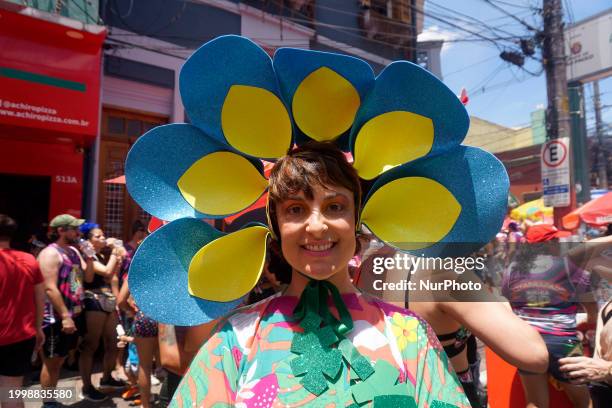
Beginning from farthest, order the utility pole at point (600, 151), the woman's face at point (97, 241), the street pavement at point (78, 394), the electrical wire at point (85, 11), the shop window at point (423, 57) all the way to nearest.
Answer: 1. the utility pole at point (600, 151)
2. the shop window at point (423, 57)
3. the electrical wire at point (85, 11)
4. the woman's face at point (97, 241)
5. the street pavement at point (78, 394)

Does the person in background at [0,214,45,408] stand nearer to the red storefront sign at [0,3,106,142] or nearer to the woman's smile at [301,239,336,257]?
the red storefront sign at [0,3,106,142]

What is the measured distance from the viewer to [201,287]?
1.31 metres

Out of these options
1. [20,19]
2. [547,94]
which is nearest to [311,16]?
[547,94]

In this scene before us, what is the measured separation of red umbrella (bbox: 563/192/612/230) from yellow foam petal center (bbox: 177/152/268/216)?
2.99 metres

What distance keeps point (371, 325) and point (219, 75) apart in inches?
31.2

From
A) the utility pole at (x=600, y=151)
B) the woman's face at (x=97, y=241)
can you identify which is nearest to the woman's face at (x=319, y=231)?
the woman's face at (x=97, y=241)

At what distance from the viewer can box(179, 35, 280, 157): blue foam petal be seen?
1.26 metres

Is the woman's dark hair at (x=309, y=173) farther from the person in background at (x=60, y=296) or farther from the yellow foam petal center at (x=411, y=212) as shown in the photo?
the person in background at (x=60, y=296)

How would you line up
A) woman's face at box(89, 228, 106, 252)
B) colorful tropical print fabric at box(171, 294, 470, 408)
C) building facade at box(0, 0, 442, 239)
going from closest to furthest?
colorful tropical print fabric at box(171, 294, 470, 408)
woman's face at box(89, 228, 106, 252)
building facade at box(0, 0, 442, 239)

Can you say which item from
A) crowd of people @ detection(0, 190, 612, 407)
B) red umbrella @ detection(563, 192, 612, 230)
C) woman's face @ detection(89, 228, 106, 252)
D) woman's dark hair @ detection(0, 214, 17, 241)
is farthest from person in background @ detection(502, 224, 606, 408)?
woman's face @ detection(89, 228, 106, 252)

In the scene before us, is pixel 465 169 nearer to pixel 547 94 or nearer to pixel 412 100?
pixel 412 100

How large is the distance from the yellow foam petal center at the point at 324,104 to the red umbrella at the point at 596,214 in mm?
2844

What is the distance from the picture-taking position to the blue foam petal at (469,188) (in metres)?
1.32

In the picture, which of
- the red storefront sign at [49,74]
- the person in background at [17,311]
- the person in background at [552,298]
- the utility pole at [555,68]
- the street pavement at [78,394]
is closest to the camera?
the person in background at [552,298]
